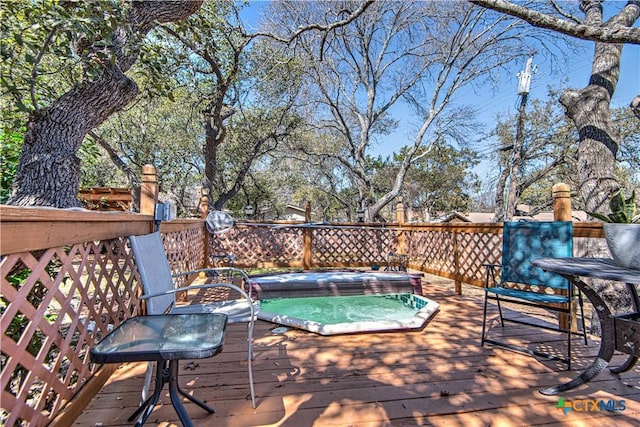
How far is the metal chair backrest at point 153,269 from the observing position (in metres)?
1.62

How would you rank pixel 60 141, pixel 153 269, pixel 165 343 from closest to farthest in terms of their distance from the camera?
1. pixel 165 343
2. pixel 153 269
3. pixel 60 141

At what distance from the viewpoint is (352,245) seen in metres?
6.80

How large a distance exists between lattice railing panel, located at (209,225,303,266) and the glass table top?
4.80 m

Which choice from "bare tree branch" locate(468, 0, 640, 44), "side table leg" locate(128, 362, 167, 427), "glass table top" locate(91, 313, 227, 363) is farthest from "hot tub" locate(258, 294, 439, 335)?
"bare tree branch" locate(468, 0, 640, 44)

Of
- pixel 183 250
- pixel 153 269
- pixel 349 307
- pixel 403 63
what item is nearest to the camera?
pixel 153 269

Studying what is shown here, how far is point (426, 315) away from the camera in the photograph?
3.03 meters

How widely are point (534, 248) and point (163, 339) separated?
8.65 feet

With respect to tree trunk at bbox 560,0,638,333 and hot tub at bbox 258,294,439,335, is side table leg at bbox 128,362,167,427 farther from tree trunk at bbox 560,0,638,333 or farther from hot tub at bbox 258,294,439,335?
tree trunk at bbox 560,0,638,333

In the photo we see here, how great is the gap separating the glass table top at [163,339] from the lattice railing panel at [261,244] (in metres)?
4.80

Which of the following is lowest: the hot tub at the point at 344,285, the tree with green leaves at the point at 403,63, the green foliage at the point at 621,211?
the hot tub at the point at 344,285

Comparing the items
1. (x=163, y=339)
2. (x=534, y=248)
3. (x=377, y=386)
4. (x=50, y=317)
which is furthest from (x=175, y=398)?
(x=534, y=248)

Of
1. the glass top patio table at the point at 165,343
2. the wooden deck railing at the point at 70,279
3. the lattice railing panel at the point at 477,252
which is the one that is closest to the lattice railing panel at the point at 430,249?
the wooden deck railing at the point at 70,279

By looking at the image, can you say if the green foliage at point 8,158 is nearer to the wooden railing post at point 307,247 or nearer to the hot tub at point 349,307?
the hot tub at point 349,307

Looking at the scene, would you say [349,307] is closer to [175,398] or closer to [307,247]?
[307,247]
